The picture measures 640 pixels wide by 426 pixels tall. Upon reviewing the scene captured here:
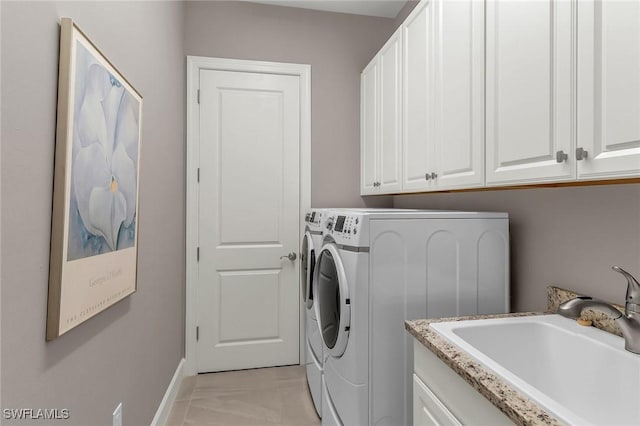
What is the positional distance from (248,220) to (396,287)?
4.99ft

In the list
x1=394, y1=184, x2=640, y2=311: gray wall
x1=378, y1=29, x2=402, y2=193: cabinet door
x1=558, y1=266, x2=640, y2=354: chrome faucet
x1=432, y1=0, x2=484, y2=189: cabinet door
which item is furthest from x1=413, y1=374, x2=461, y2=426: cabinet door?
x1=378, y1=29, x2=402, y2=193: cabinet door

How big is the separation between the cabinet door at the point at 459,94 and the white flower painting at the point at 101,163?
1344mm

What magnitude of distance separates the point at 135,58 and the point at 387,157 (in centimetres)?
150

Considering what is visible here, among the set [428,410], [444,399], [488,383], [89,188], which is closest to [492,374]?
[488,383]

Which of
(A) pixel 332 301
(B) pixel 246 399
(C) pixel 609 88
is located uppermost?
(C) pixel 609 88

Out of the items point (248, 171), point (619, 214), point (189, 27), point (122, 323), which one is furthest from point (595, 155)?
point (189, 27)

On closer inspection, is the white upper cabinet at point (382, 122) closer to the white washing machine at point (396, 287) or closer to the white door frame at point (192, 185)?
the white washing machine at point (396, 287)

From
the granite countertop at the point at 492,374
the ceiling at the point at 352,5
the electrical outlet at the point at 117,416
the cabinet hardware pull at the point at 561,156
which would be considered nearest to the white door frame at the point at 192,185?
the ceiling at the point at 352,5

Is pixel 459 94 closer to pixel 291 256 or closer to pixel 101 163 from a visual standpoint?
pixel 101 163

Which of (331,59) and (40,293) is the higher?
(331,59)

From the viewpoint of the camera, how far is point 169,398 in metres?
2.11

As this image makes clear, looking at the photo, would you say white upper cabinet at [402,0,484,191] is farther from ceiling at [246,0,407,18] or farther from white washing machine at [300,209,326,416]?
ceiling at [246,0,407,18]

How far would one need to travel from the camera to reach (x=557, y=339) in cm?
114

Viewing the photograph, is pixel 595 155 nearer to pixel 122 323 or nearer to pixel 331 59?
pixel 122 323
